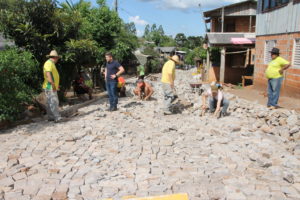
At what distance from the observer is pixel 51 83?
6.81 metres

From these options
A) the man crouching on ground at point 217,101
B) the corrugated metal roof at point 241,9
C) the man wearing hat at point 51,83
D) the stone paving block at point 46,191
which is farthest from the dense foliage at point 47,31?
the corrugated metal roof at point 241,9

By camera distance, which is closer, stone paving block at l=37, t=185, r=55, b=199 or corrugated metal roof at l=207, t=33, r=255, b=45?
stone paving block at l=37, t=185, r=55, b=199

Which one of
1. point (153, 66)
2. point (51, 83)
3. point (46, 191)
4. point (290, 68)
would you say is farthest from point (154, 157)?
point (153, 66)

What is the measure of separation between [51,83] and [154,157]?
3.45 meters

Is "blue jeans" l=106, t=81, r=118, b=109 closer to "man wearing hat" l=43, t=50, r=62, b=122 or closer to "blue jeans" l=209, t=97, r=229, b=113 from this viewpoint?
"man wearing hat" l=43, t=50, r=62, b=122

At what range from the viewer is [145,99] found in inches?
427

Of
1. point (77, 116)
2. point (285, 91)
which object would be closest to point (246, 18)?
point (285, 91)

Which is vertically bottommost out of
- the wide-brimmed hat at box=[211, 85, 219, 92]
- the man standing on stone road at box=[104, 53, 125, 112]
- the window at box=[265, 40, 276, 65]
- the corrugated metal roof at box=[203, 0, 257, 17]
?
the wide-brimmed hat at box=[211, 85, 219, 92]

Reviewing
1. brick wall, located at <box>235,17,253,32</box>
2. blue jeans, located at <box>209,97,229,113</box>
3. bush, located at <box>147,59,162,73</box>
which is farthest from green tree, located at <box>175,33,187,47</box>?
blue jeans, located at <box>209,97,229,113</box>

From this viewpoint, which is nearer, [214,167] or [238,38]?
[214,167]

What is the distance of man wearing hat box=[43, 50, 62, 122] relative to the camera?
266 inches

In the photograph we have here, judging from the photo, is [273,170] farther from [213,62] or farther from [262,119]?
[213,62]

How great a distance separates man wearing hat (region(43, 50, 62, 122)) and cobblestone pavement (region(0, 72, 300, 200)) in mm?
430

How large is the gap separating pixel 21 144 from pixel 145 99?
5.90 m
